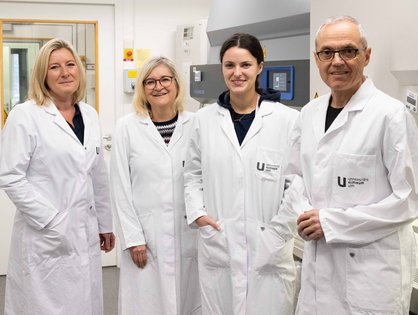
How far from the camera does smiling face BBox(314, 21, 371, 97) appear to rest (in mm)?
1546

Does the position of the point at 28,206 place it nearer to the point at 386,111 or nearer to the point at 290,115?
the point at 290,115

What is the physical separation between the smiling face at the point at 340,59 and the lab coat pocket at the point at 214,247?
724 mm

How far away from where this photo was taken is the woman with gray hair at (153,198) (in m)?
2.26

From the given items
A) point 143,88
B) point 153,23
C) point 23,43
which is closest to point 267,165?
point 143,88

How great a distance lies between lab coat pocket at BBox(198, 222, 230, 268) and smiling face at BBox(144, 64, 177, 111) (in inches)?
21.8

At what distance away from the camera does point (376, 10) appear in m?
1.77

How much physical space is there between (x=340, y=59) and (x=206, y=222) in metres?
0.81

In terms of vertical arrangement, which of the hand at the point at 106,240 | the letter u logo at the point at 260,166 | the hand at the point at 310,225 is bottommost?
the hand at the point at 106,240

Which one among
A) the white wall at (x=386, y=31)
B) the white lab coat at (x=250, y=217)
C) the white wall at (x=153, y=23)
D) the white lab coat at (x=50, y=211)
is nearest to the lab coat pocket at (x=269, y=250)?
the white lab coat at (x=250, y=217)

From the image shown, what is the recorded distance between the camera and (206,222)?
204 cm

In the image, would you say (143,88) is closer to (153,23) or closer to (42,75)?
(42,75)

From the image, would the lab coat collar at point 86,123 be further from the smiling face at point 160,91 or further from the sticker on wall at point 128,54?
the sticker on wall at point 128,54

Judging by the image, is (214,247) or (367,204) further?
(214,247)

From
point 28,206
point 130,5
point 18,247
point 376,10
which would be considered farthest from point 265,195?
point 130,5
